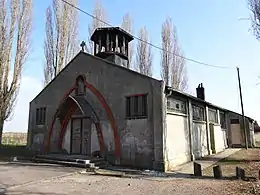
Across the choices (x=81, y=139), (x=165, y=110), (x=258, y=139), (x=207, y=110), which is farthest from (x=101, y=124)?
(x=258, y=139)

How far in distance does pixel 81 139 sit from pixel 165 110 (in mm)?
6173

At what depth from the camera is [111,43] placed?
53.5ft

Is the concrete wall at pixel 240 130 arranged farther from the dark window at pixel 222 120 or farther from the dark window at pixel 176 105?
the dark window at pixel 176 105

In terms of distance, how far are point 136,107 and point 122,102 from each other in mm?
1000

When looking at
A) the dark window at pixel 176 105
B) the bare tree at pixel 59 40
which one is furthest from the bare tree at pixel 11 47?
the dark window at pixel 176 105

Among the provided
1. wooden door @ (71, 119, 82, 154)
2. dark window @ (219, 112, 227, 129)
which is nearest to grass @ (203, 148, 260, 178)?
wooden door @ (71, 119, 82, 154)

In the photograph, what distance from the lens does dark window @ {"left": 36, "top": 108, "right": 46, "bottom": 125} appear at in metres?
17.2

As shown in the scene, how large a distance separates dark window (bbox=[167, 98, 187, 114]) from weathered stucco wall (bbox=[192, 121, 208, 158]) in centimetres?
210

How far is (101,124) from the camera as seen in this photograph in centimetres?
1373

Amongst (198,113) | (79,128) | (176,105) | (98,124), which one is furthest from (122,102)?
(198,113)

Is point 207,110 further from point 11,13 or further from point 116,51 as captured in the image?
point 11,13

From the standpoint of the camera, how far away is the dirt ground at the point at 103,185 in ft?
23.7

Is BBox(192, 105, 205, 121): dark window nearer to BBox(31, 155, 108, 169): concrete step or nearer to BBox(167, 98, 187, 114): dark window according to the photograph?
BBox(167, 98, 187, 114): dark window

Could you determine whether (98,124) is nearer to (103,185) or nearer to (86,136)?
(86,136)
